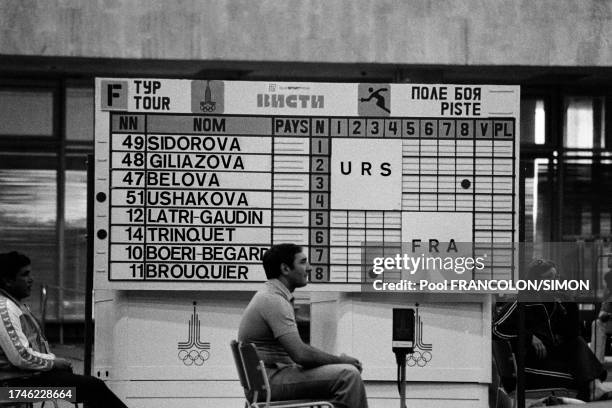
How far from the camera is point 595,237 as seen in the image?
21.1m

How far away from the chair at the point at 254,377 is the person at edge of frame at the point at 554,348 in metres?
3.40

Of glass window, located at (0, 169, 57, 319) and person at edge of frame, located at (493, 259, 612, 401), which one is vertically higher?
glass window, located at (0, 169, 57, 319)

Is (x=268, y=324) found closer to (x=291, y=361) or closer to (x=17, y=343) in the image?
(x=291, y=361)

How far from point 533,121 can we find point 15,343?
14.5m

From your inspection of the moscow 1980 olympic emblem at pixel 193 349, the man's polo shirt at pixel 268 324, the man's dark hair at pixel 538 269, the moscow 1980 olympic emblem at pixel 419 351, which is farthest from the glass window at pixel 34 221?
the man's polo shirt at pixel 268 324

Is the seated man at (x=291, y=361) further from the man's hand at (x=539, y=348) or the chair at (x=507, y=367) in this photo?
the man's hand at (x=539, y=348)

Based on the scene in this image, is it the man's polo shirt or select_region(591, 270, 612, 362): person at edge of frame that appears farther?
select_region(591, 270, 612, 362): person at edge of frame

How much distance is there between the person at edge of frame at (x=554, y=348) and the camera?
11.2 meters

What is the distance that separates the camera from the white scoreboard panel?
35.0ft

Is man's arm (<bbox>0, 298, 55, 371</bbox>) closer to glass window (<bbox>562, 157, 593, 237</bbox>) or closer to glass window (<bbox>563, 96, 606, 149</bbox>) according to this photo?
glass window (<bbox>562, 157, 593, 237</bbox>)

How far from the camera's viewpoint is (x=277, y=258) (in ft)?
28.8

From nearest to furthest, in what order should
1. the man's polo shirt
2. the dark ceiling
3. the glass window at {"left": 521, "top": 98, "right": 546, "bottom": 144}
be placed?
the man's polo shirt < the dark ceiling < the glass window at {"left": 521, "top": 98, "right": 546, "bottom": 144}

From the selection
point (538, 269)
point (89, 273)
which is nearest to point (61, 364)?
point (89, 273)

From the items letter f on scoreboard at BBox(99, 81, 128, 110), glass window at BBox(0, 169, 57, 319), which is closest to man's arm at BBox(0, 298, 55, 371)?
letter f on scoreboard at BBox(99, 81, 128, 110)
